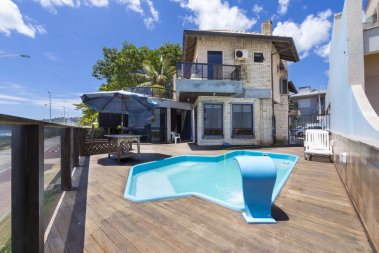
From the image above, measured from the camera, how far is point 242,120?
14102mm

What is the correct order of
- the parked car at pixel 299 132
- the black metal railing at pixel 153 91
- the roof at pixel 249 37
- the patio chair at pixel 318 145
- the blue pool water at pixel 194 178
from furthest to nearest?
the parked car at pixel 299 132 → the black metal railing at pixel 153 91 → the roof at pixel 249 37 → the patio chair at pixel 318 145 → the blue pool water at pixel 194 178

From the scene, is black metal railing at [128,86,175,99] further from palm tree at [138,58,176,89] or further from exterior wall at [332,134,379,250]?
exterior wall at [332,134,379,250]

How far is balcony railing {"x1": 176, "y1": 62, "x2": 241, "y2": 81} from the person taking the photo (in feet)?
37.7

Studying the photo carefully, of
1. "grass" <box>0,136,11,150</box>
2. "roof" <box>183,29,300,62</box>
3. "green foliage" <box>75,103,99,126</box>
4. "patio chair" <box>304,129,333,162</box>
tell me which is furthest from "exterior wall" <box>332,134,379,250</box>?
"green foliage" <box>75,103,99,126</box>

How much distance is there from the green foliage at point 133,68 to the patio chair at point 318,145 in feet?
62.8

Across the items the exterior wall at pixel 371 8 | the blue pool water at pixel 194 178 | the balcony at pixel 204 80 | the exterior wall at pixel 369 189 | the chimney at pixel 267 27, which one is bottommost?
the blue pool water at pixel 194 178

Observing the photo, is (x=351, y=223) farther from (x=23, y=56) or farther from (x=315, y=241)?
(x=23, y=56)

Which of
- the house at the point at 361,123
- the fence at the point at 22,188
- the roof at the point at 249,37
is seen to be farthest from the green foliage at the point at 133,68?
the fence at the point at 22,188

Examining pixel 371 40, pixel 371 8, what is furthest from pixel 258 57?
pixel 371 40

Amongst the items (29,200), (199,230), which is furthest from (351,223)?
(29,200)

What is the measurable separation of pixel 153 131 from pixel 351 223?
1419cm

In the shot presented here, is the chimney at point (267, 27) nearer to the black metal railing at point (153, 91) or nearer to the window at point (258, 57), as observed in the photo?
the window at point (258, 57)

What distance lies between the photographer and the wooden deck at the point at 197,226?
244 centimetres

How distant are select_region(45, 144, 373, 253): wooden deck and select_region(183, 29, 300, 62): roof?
11.7 metres
